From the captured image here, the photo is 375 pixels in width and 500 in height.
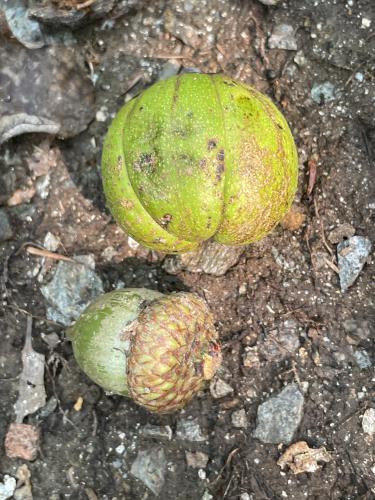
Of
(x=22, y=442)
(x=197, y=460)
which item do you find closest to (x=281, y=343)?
(x=197, y=460)

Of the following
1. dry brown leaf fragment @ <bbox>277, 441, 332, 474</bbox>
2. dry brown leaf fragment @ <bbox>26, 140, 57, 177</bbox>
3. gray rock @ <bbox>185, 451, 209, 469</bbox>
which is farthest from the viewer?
dry brown leaf fragment @ <bbox>26, 140, 57, 177</bbox>

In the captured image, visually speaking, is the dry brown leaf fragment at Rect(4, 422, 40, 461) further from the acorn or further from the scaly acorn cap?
the scaly acorn cap

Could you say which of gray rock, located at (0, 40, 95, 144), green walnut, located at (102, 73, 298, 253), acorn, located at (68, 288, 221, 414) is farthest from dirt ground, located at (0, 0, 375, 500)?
green walnut, located at (102, 73, 298, 253)

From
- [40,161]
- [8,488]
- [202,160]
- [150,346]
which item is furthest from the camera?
[40,161]

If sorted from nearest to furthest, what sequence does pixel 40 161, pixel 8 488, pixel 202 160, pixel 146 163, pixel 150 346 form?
pixel 202 160
pixel 146 163
pixel 150 346
pixel 8 488
pixel 40 161

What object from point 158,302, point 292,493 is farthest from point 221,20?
point 292,493

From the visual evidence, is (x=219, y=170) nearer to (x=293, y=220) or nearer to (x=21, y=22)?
(x=293, y=220)

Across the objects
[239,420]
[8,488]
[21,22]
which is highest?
[21,22]
